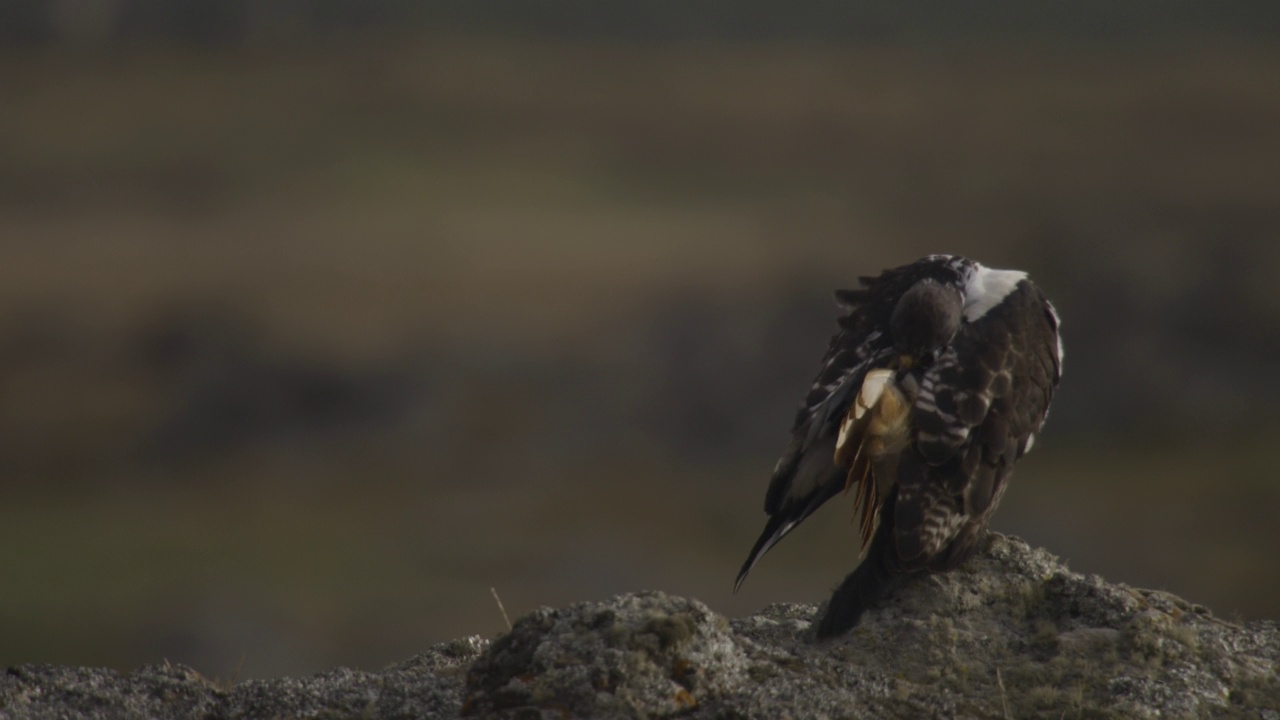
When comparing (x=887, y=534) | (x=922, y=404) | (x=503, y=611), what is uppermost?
(x=922, y=404)

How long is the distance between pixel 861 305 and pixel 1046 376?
1.24 metres

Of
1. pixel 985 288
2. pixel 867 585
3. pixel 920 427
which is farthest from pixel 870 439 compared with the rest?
pixel 985 288

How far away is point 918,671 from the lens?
230 inches

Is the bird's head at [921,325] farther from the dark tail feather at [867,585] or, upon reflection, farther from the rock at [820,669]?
the rock at [820,669]

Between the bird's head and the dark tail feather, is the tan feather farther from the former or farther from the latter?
the bird's head

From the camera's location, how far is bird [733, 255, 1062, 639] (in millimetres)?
6492

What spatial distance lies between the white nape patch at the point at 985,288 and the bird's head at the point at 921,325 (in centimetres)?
41

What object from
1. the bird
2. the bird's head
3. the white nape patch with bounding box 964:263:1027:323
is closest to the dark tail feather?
the bird

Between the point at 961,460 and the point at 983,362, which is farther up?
the point at 983,362

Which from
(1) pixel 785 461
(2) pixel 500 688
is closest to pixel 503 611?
(2) pixel 500 688

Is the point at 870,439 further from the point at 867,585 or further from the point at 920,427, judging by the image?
the point at 867,585

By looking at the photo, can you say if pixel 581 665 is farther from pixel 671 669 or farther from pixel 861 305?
pixel 861 305

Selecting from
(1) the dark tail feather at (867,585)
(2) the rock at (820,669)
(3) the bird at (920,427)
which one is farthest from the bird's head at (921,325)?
(2) the rock at (820,669)

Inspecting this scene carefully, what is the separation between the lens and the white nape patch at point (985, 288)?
24.3 feet
